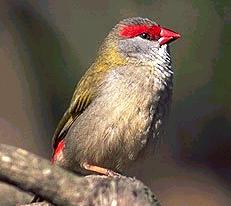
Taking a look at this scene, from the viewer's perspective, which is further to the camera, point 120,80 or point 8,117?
point 8,117

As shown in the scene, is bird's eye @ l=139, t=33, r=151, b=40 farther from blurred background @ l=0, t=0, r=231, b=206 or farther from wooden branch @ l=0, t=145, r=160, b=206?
blurred background @ l=0, t=0, r=231, b=206

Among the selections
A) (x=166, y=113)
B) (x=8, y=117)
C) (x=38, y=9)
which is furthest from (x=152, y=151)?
(x=38, y=9)

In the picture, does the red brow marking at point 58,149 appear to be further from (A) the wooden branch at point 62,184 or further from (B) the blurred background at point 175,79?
(B) the blurred background at point 175,79

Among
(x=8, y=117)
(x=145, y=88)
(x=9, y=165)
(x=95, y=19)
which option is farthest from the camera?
(x=95, y=19)

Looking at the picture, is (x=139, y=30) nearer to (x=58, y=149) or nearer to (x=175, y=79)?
(x=58, y=149)

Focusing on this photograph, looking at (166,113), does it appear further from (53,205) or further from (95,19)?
(95,19)

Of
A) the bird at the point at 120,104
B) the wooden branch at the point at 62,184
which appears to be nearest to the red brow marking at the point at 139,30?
the bird at the point at 120,104

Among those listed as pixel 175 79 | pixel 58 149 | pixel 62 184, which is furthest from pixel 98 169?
pixel 175 79
